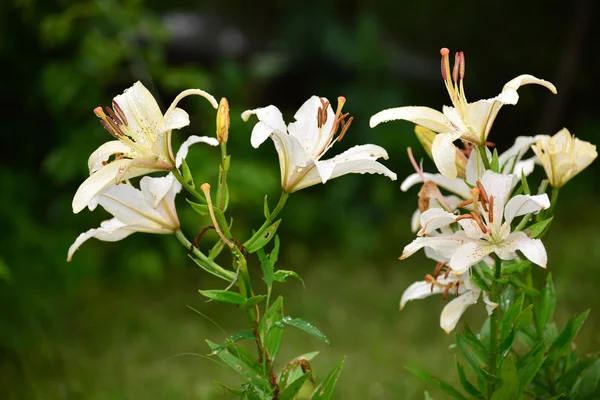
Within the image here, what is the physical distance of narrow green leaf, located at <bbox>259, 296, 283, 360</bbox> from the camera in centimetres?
93

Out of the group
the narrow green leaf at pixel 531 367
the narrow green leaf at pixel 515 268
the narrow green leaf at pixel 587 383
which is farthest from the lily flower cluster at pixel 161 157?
the narrow green leaf at pixel 587 383

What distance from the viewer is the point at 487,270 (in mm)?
960

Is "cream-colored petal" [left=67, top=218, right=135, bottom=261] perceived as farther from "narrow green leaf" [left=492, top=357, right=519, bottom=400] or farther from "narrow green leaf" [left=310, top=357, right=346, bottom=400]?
"narrow green leaf" [left=492, top=357, right=519, bottom=400]

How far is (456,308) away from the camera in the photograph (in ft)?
3.26

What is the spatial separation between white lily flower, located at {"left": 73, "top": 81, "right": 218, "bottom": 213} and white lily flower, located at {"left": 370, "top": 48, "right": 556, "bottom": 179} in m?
0.23

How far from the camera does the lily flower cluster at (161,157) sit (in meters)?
0.84

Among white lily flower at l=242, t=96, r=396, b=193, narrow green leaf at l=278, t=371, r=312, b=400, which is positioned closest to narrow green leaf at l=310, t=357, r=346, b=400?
narrow green leaf at l=278, t=371, r=312, b=400

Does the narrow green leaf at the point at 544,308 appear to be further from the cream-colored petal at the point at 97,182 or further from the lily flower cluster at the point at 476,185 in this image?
the cream-colored petal at the point at 97,182

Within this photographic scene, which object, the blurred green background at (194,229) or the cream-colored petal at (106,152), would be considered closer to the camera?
the cream-colored petal at (106,152)

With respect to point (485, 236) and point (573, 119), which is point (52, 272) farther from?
point (573, 119)

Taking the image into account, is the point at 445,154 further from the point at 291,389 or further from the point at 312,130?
the point at 291,389

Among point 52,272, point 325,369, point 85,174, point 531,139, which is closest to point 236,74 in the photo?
point 85,174

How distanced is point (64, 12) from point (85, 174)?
21.4 inches

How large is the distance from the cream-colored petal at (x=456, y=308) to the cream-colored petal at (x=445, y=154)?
0.23 m
